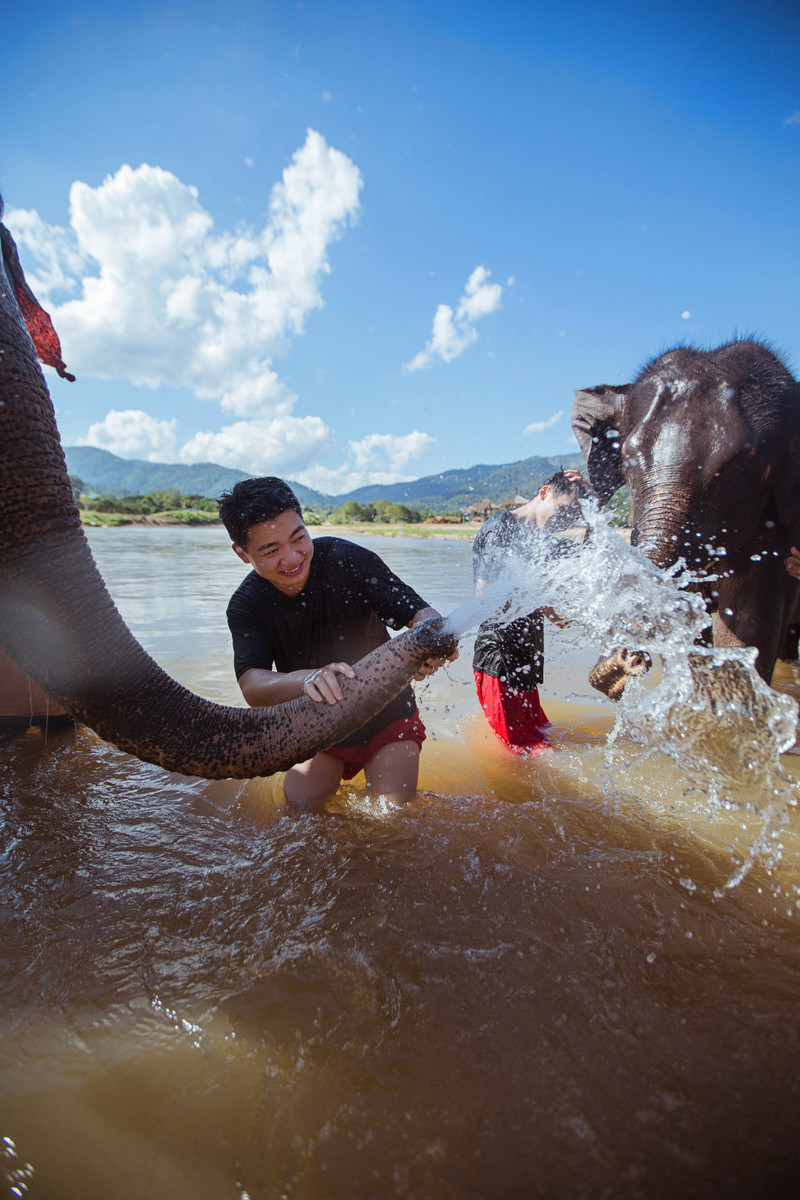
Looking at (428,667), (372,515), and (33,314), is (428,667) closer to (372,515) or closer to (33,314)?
(33,314)

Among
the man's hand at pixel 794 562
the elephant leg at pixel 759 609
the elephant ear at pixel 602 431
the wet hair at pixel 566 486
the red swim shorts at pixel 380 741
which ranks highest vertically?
the elephant ear at pixel 602 431

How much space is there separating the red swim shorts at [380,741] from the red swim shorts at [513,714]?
1.03 meters

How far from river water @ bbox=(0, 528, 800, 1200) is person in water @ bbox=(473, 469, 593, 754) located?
3.68ft

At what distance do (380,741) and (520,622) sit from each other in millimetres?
1483

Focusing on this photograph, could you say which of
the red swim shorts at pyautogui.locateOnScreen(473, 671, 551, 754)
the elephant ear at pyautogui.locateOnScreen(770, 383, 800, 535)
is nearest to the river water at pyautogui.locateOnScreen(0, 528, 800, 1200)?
the red swim shorts at pyautogui.locateOnScreen(473, 671, 551, 754)

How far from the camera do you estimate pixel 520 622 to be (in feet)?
13.8

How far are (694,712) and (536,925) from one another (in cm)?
294

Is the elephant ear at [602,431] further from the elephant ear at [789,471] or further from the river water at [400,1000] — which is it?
the river water at [400,1000]

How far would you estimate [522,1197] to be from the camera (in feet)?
4.16

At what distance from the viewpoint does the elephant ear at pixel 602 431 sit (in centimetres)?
493

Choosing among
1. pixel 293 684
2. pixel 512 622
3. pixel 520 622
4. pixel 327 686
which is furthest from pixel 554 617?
pixel 327 686

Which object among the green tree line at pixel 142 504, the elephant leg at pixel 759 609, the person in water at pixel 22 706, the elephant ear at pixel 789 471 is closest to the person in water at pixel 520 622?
the elephant ear at pixel 789 471

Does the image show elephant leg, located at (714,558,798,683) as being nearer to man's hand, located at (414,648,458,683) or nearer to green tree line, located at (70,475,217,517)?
man's hand, located at (414,648,458,683)

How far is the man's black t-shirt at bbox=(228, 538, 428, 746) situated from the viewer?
3.12 m
